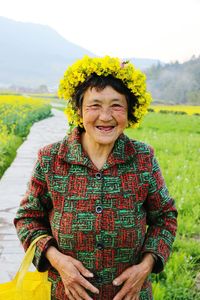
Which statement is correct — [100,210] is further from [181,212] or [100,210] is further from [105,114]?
[181,212]

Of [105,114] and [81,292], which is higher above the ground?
[105,114]

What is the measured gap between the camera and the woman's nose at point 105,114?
6.26 feet

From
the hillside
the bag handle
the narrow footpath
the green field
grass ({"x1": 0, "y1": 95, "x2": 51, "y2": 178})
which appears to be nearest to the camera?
the bag handle

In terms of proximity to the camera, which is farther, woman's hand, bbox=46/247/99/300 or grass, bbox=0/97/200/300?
grass, bbox=0/97/200/300

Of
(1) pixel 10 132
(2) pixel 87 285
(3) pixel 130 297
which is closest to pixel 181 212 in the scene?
(3) pixel 130 297

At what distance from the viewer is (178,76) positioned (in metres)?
76.4

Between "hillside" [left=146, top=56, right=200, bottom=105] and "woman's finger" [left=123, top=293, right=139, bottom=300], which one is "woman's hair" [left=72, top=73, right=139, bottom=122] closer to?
"woman's finger" [left=123, top=293, right=139, bottom=300]

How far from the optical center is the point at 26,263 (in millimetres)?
1810

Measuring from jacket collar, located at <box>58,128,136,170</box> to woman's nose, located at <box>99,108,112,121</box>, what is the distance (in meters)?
0.15

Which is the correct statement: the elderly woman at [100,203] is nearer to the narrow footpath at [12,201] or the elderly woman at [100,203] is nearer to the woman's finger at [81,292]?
the woman's finger at [81,292]

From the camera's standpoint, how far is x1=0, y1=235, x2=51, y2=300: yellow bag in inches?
70.3

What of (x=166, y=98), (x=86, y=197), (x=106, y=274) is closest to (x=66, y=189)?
(x=86, y=197)

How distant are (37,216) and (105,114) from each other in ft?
1.67

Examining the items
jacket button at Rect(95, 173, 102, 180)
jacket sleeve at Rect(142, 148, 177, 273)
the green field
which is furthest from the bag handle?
the green field
